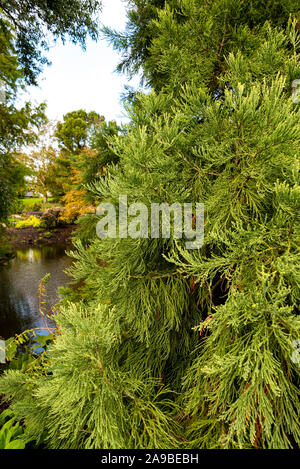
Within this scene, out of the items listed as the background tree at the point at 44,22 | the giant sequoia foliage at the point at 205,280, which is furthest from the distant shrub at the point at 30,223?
the giant sequoia foliage at the point at 205,280

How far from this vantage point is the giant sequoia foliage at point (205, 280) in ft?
3.06

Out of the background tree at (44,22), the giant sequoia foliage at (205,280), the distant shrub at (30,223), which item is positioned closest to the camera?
the giant sequoia foliage at (205,280)

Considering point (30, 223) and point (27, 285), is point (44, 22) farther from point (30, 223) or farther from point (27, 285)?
point (30, 223)

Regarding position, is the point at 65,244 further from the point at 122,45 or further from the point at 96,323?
the point at 96,323

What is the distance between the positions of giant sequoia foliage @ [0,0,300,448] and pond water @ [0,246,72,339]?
15.5 feet

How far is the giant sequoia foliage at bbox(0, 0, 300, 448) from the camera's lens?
36.7 inches

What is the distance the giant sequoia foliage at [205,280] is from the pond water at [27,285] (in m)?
4.72

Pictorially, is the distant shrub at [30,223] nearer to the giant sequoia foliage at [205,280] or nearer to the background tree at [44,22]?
the background tree at [44,22]

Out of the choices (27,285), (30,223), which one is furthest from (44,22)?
(30,223)

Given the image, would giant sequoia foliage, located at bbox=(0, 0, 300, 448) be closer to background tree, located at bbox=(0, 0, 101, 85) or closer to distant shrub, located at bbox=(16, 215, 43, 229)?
background tree, located at bbox=(0, 0, 101, 85)

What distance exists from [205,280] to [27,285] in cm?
898

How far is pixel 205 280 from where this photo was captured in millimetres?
1340

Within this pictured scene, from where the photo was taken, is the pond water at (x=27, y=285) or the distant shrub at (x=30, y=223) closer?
the pond water at (x=27, y=285)

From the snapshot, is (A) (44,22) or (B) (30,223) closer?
(A) (44,22)
